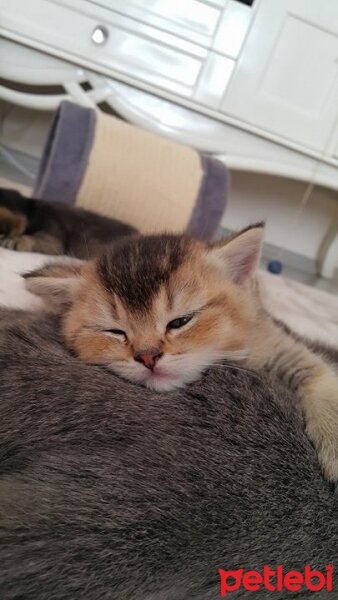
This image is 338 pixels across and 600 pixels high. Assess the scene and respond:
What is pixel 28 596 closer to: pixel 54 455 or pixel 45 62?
pixel 54 455

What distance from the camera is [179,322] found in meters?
0.80

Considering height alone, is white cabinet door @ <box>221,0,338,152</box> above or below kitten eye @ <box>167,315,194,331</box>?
above

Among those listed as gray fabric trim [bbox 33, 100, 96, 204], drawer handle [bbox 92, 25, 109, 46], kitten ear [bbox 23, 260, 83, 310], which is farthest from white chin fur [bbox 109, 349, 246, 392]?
drawer handle [bbox 92, 25, 109, 46]

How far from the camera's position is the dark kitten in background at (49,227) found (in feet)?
5.46

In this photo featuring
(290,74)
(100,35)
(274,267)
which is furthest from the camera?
(274,267)

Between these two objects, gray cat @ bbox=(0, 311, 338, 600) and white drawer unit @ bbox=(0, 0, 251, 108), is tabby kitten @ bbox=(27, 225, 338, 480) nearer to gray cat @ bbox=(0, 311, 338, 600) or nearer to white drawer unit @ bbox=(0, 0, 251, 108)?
gray cat @ bbox=(0, 311, 338, 600)

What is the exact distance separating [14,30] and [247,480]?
2.44 m

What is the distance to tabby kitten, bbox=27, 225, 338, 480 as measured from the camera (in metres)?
0.74

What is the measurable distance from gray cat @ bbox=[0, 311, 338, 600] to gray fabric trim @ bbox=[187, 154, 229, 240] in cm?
131

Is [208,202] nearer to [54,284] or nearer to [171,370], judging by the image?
[54,284]

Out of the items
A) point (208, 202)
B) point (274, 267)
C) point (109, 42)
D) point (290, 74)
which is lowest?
point (274, 267)

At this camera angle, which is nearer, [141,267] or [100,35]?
[141,267]

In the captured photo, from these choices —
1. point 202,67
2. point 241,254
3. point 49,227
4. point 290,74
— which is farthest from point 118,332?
point 290,74

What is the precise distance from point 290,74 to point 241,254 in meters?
1.95
